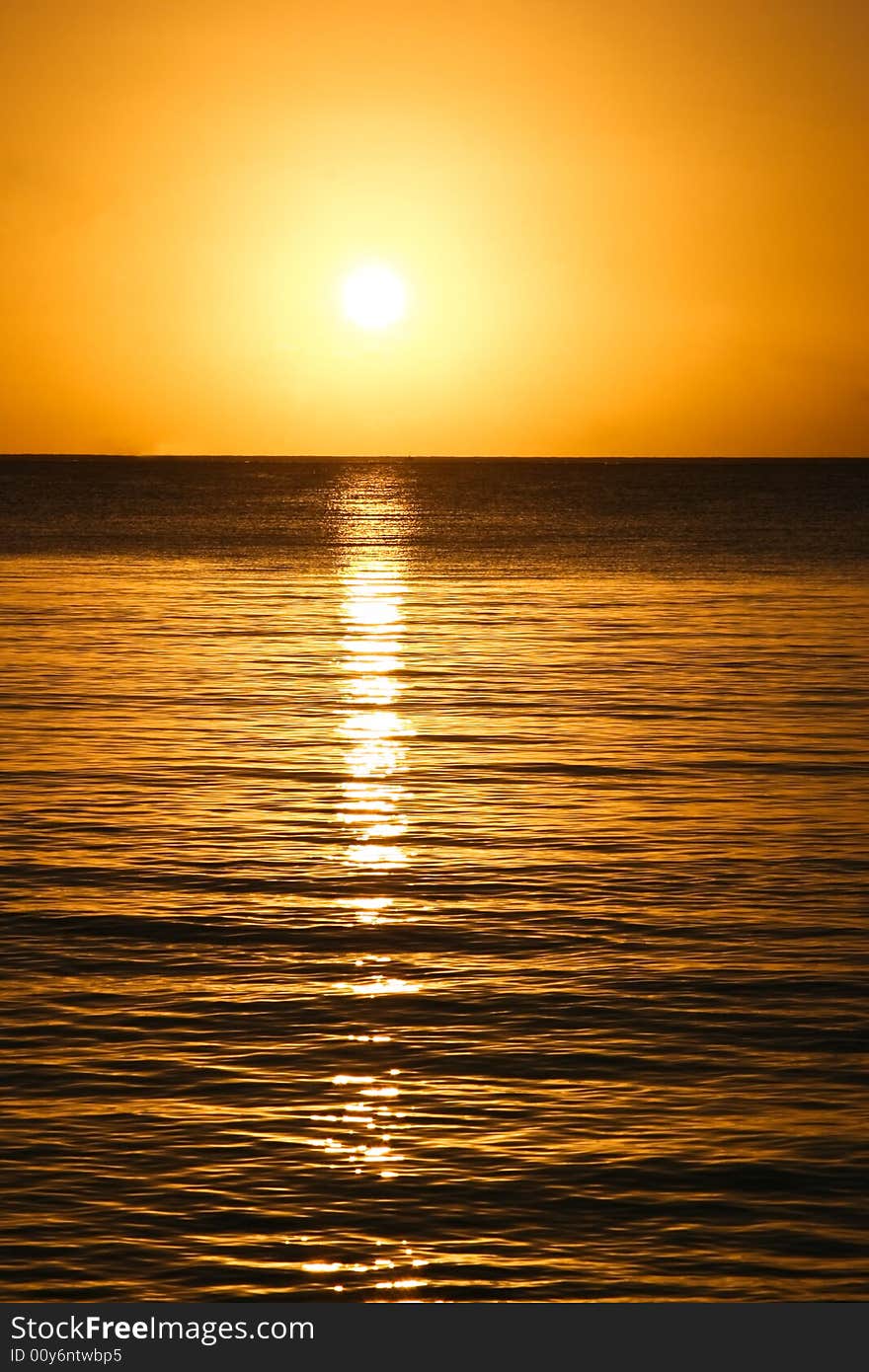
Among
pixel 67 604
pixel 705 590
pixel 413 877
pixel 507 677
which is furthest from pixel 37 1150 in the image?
pixel 705 590

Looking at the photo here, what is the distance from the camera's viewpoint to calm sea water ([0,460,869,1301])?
1174 cm

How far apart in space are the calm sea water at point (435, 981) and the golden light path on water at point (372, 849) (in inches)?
1.9

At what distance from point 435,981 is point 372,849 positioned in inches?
221

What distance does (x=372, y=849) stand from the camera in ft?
73.2

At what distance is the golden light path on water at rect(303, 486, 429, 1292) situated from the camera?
41.8 feet

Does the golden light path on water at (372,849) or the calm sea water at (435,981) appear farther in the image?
the golden light path on water at (372,849)

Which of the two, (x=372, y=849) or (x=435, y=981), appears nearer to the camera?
(x=435, y=981)

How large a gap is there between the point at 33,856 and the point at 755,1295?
476 inches

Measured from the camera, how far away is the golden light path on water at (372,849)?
12.7 metres

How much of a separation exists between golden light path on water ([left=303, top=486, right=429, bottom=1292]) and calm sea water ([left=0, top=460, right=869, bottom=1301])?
0.05 meters

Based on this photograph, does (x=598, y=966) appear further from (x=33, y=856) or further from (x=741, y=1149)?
(x=33, y=856)

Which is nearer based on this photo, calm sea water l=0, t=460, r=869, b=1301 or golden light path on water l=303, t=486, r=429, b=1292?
calm sea water l=0, t=460, r=869, b=1301

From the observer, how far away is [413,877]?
2080cm

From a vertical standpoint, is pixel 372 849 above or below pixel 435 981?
above
